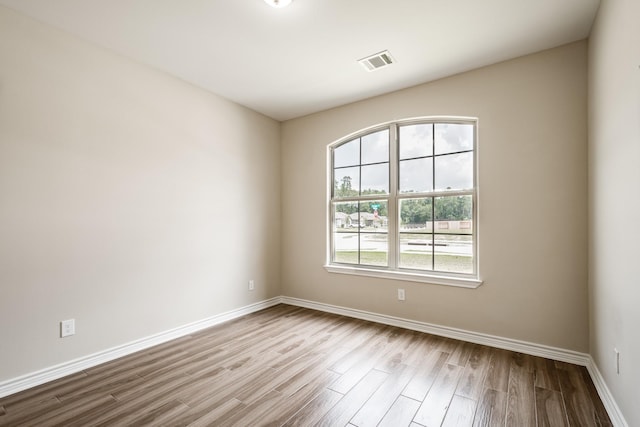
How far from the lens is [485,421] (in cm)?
179

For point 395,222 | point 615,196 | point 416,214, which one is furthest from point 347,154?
point 615,196

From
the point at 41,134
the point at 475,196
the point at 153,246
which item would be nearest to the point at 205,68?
the point at 41,134

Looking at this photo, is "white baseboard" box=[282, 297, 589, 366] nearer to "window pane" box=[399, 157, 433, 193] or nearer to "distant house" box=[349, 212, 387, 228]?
"distant house" box=[349, 212, 387, 228]

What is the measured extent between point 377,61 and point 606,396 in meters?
3.05

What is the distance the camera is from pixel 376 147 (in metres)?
3.79

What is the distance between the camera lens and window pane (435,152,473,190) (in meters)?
3.13

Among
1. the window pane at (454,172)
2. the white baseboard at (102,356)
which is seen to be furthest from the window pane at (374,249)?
the white baseboard at (102,356)

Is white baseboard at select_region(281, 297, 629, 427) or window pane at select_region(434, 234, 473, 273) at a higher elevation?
window pane at select_region(434, 234, 473, 273)

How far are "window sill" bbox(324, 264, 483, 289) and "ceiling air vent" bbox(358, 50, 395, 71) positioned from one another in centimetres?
220

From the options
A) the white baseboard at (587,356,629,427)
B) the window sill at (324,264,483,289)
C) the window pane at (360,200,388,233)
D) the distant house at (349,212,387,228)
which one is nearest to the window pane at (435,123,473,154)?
the window pane at (360,200,388,233)

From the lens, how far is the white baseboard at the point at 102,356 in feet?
7.01

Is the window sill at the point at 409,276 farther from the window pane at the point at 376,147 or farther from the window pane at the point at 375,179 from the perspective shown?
the window pane at the point at 376,147

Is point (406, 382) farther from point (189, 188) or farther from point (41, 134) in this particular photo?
point (41, 134)

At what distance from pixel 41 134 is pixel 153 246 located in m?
1.23
